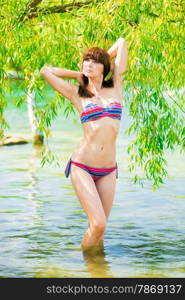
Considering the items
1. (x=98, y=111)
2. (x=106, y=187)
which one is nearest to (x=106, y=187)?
(x=106, y=187)

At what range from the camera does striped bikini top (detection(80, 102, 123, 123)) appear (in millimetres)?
8203

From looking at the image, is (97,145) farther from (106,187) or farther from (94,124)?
(106,187)

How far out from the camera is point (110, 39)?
919 cm

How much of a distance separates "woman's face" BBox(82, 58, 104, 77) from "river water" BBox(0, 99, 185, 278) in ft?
6.66

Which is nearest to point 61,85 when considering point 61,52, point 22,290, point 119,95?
point 119,95

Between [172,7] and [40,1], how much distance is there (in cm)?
174

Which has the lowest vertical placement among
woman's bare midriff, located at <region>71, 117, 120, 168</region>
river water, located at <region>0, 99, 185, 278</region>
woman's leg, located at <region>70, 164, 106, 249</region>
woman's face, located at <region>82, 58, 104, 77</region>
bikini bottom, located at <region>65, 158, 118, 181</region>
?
river water, located at <region>0, 99, 185, 278</region>

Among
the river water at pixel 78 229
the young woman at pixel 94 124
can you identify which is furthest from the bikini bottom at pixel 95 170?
the river water at pixel 78 229

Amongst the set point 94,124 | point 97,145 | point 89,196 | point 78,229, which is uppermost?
point 94,124

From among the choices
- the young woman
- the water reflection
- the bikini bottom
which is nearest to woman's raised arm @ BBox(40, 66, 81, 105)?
the young woman

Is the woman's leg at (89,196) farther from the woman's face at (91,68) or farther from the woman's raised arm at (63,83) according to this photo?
the woman's face at (91,68)

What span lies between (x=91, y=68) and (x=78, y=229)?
326 centimetres

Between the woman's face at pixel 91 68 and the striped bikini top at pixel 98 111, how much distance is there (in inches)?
12.1

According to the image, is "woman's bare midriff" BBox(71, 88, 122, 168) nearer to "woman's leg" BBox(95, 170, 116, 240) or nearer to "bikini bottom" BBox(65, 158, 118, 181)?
"bikini bottom" BBox(65, 158, 118, 181)
